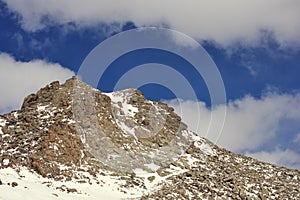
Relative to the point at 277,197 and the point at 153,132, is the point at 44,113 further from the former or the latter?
the point at 277,197

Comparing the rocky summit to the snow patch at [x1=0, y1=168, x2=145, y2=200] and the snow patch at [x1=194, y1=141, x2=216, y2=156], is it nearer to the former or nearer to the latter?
the snow patch at [x1=0, y1=168, x2=145, y2=200]

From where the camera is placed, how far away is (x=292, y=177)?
10212 cm

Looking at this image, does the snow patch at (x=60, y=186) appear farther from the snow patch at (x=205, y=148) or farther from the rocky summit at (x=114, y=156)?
the snow patch at (x=205, y=148)

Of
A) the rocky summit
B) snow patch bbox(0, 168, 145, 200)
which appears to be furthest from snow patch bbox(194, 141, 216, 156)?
snow patch bbox(0, 168, 145, 200)

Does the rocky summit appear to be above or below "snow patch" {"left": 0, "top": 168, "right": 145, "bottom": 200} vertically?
above

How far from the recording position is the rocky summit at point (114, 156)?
253ft

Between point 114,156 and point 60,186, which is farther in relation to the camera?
point 114,156

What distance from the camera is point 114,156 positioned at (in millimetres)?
91438

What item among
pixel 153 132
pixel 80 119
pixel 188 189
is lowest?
pixel 188 189

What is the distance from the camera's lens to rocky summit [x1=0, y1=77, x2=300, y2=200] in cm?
7725

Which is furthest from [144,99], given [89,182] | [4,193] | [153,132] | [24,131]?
[4,193]

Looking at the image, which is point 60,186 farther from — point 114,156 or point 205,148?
point 205,148

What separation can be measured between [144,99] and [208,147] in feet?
68.0

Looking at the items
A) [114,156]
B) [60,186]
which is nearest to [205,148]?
[114,156]
